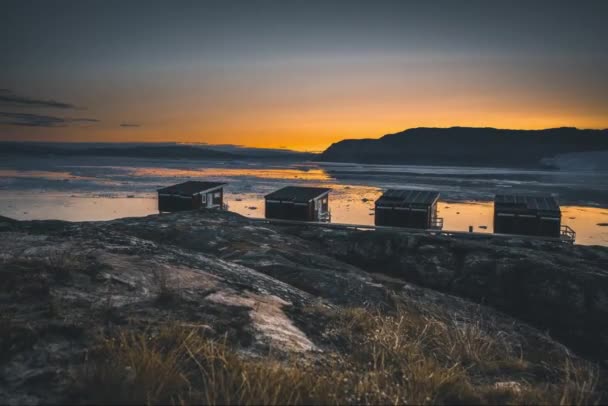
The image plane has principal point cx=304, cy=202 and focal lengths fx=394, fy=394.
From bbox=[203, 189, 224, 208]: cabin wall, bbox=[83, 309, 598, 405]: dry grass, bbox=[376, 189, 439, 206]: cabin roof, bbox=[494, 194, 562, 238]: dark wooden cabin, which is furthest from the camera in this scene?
bbox=[203, 189, 224, 208]: cabin wall

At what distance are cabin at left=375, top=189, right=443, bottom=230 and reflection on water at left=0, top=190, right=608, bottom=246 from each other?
28.3ft

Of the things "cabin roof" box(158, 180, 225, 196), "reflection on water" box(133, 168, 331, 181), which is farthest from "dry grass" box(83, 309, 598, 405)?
"reflection on water" box(133, 168, 331, 181)

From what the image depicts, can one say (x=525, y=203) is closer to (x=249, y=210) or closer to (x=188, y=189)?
(x=249, y=210)

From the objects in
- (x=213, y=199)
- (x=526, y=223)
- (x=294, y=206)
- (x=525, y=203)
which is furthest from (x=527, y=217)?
(x=213, y=199)

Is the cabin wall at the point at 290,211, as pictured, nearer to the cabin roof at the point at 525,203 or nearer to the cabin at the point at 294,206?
the cabin at the point at 294,206

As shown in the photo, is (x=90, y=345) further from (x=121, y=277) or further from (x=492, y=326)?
(x=492, y=326)

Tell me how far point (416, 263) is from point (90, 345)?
18.1 metres

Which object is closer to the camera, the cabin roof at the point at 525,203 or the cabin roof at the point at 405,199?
the cabin roof at the point at 525,203

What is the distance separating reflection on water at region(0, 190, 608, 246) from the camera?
152 feet

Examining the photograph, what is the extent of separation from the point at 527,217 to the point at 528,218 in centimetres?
12

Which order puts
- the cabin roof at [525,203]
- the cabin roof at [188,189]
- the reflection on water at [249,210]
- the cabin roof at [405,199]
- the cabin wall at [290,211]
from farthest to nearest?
the reflection on water at [249,210], the cabin roof at [188,189], the cabin wall at [290,211], the cabin roof at [405,199], the cabin roof at [525,203]

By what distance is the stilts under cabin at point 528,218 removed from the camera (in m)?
34.4

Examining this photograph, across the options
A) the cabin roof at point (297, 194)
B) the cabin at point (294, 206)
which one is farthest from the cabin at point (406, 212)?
the cabin roof at point (297, 194)

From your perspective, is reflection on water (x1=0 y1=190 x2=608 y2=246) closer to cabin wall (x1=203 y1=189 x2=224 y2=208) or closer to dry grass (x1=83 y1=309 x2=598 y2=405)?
cabin wall (x1=203 y1=189 x2=224 y2=208)
